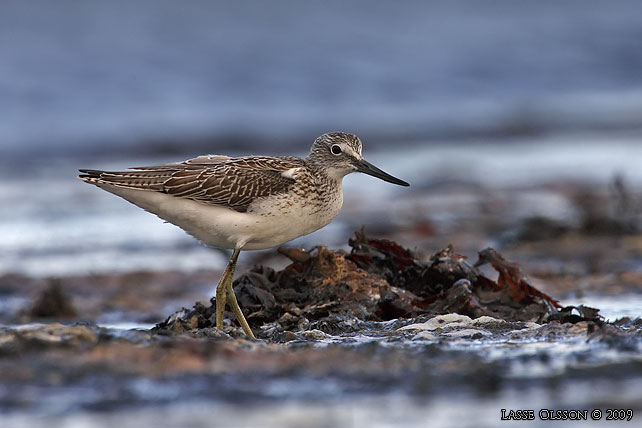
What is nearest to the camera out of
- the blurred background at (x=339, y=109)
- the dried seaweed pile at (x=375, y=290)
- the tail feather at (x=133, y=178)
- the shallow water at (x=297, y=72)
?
the dried seaweed pile at (x=375, y=290)

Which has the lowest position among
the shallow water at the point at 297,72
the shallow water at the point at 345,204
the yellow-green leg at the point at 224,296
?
the yellow-green leg at the point at 224,296

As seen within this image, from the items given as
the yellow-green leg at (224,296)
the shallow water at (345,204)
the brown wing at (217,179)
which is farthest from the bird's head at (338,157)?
the shallow water at (345,204)

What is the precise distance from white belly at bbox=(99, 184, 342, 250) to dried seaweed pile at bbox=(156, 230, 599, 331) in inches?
8.5

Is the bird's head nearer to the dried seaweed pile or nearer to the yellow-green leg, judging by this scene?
the dried seaweed pile

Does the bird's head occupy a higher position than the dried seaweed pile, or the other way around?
the bird's head

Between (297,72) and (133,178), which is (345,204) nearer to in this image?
(133,178)

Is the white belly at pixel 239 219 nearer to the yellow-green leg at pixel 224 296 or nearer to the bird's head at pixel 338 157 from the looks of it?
the yellow-green leg at pixel 224 296

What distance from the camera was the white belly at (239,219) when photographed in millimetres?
5777

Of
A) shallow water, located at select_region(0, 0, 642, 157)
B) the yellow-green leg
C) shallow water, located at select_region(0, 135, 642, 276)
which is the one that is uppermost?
shallow water, located at select_region(0, 0, 642, 157)

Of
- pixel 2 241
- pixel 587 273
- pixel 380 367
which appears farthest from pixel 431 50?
pixel 380 367

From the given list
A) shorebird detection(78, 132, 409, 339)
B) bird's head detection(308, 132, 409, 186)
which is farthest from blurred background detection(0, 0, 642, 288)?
shorebird detection(78, 132, 409, 339)

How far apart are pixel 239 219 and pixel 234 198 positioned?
0.49ft

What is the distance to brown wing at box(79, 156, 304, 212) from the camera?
5859 mm

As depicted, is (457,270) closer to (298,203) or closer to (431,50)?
(298,203)
